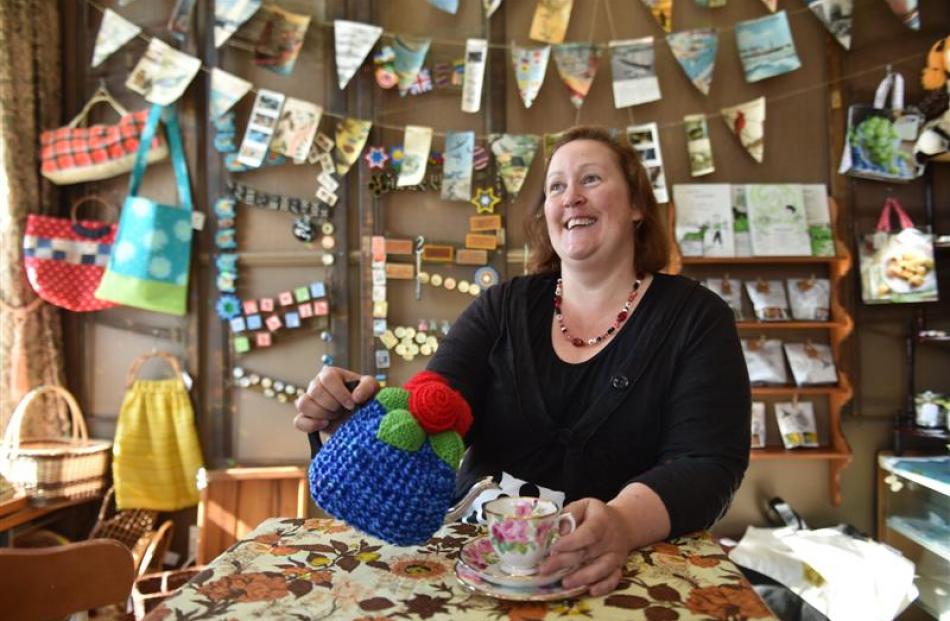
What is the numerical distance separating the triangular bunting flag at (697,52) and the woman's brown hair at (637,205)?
1.17 m

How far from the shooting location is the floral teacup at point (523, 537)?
78 cm

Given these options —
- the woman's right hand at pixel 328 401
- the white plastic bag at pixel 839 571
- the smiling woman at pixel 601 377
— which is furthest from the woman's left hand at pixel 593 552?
the white plastic bag at pixel 839 571

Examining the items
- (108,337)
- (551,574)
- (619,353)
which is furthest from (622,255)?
(108,337)

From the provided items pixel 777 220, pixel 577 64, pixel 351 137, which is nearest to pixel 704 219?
pixel 777 220

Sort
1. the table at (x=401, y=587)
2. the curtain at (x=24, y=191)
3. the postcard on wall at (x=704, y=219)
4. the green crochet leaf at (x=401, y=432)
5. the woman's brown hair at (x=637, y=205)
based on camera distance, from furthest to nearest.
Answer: the postcard on wall at (x=704, y=219)
the curtain at (x=24, y=191)
the woman's brown hair at (x=637, y=205)
the green crochet leaf at (x=401, y=432)
the table at (x=401, y=587)

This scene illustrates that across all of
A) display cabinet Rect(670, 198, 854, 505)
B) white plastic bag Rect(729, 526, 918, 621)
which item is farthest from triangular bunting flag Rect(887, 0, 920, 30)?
white plastic bag Rect(729, 526, 918, 621)

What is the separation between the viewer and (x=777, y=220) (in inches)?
96.0

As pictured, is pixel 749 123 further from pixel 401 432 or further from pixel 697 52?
pixel 401 432

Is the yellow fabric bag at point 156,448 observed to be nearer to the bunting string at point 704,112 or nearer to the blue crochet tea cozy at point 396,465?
the bunting string at point 704,112

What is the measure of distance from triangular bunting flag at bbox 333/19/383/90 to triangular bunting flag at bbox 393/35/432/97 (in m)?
0.09

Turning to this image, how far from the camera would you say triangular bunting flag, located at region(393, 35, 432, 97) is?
2.46m

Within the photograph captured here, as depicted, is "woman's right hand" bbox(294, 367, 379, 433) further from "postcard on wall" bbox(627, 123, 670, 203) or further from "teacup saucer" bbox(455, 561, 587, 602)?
"postcard on wall" bbox(627, 123, 670, 203)

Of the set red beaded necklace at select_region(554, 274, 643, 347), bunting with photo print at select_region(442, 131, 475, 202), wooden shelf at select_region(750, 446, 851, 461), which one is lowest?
wooden shelf at select_region(750, 446, 851, 461)

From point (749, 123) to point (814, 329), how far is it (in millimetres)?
758
